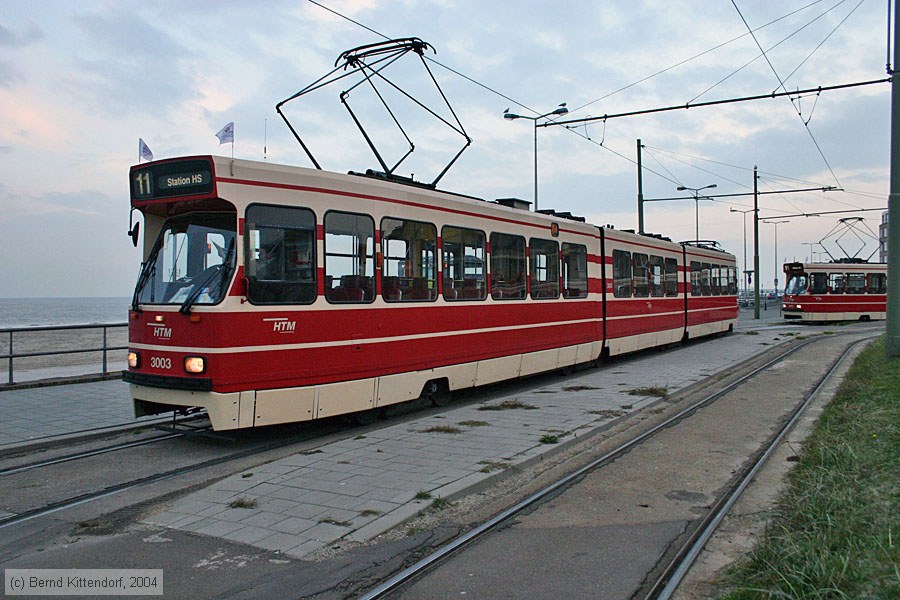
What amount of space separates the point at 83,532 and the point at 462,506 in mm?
2884

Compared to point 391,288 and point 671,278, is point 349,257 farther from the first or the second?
point 671,278

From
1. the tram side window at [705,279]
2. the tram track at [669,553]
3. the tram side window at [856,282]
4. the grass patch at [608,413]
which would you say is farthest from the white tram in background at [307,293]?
the tram side window at [856,282]

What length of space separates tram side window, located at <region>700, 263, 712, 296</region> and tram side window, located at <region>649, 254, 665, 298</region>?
429 cm

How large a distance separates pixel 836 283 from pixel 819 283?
0.84m

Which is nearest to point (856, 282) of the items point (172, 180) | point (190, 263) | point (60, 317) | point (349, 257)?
point (349, 257)

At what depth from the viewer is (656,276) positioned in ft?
64.4

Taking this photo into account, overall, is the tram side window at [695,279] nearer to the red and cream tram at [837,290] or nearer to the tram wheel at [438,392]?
the tram wheel at [438,392]

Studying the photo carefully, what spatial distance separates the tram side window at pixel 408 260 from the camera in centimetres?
962

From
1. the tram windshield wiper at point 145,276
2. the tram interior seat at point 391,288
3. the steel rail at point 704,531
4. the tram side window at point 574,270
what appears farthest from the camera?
the tram side window at point 574,270

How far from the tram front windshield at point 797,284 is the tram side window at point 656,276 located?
18.3m

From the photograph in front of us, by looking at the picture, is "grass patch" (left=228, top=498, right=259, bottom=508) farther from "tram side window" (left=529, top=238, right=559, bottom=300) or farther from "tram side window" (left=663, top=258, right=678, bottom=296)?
"tram side window" (left=663, top=258, right=678, bottom=296)

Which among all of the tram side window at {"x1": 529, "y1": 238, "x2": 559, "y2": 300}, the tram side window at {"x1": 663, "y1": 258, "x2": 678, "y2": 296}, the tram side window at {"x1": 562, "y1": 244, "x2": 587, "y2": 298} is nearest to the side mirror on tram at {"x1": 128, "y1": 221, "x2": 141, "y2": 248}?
the tram side window at {"x1": 529, "y1": 238, "x2": 559, "y2": 300}

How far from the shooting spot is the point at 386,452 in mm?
7766

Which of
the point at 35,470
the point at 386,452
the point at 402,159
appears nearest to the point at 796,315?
the point at 402,159
